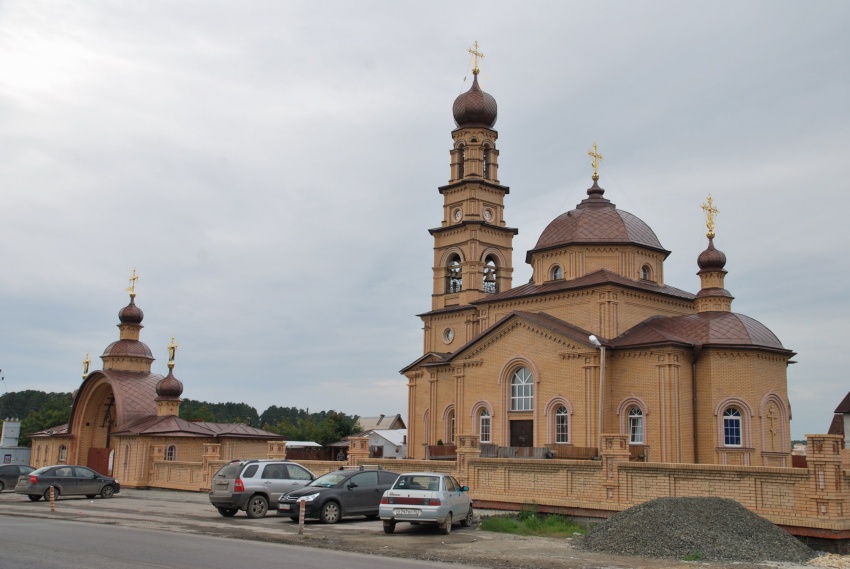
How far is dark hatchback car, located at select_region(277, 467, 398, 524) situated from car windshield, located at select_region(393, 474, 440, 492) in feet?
7.38

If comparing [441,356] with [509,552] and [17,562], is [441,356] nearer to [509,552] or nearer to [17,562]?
[509,552]

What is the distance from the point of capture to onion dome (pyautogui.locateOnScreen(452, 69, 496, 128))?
4119 centimetres

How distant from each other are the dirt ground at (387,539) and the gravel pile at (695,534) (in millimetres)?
430

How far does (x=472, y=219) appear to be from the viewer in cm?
3984

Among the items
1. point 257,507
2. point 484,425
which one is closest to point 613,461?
point 257,507

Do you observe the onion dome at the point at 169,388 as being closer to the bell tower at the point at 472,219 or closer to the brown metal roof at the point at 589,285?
the bell tower at the point at 472,219

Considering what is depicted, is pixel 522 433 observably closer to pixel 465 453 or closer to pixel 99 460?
pixel 465 453

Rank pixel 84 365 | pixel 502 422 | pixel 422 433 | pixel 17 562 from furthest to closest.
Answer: pixel 84 365
pixel 422 433
pixel 502 422
pixel 17 562

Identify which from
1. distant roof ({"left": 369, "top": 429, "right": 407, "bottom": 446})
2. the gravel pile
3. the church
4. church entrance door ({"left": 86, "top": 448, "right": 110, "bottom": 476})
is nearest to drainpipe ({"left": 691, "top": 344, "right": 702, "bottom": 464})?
the church

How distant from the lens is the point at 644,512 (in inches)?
615

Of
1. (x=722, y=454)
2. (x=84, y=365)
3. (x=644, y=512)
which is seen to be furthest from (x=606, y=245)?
(x=84, y=365)

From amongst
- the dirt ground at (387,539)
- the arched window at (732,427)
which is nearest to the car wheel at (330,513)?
the dirt ground at (387,539)

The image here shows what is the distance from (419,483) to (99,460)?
29.9 meters

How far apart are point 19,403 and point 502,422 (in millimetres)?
114862
